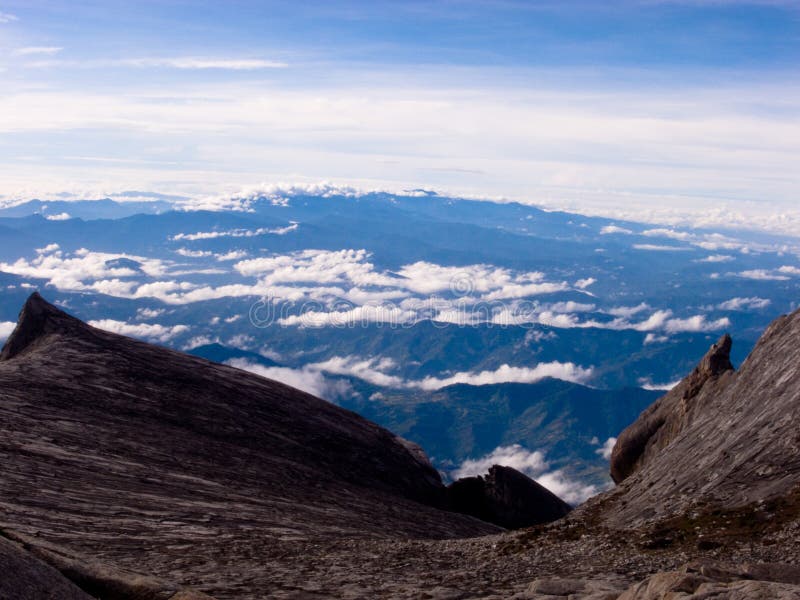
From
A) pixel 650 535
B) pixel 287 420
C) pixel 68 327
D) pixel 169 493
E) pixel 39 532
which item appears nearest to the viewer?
pixel 39 532

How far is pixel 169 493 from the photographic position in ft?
140

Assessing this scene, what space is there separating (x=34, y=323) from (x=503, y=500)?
53621 mm

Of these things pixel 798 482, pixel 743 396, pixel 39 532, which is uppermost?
pixel 743 396

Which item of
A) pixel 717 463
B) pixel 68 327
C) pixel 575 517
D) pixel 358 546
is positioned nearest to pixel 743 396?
pixel 717 463

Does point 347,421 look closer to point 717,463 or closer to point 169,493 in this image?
point 169,493

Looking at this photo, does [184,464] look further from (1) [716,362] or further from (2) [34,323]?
(1) [716,362]

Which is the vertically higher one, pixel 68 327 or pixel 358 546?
pixel 68 327

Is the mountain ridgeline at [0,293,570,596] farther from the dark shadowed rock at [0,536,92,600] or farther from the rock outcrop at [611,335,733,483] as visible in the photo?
the rock outcrop at [611,335,733,483]

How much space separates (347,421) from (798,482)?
5180 centimetres

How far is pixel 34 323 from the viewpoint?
3135 inches

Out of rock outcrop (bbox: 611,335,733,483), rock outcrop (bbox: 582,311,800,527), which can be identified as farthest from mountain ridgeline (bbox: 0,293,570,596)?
rock outcrop (bbox: 582,311,800,527)

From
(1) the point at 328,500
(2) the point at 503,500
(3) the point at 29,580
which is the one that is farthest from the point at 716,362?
(3) the point at 29,580

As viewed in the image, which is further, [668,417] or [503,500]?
[503,500]

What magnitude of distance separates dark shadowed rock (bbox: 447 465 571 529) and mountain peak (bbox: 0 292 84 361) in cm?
4459
